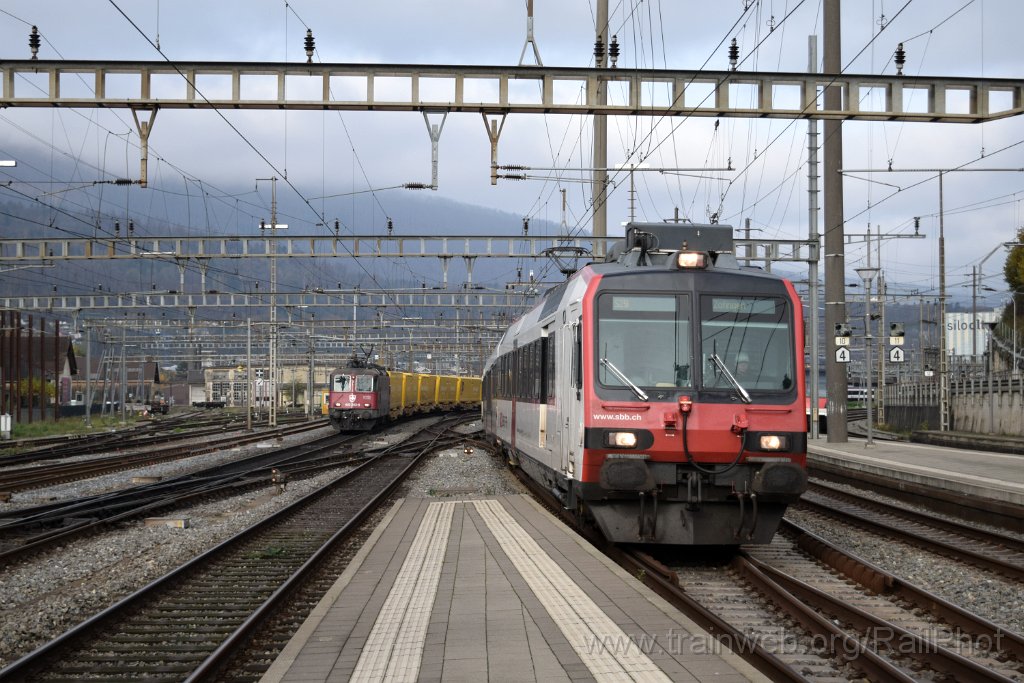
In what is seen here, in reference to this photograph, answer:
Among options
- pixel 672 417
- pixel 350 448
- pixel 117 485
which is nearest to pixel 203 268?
pixel 350 448

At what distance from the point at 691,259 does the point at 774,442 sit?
2.10 metres

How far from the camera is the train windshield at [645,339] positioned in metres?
10.8

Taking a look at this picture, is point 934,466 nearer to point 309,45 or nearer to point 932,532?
point 932,532

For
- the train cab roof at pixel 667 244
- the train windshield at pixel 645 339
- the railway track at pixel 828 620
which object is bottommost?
the railway track at pixel 828 620

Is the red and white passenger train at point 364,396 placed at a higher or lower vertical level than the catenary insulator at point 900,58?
lower

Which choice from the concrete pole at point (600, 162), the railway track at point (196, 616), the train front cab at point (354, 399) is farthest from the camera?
the train front cab at point (354, 399)

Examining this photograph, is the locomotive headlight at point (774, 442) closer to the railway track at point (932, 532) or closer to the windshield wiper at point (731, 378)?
the windshield wiper at point (731, 378)

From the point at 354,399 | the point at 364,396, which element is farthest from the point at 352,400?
the point at 364,396

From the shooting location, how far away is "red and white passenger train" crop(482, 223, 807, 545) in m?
10.5

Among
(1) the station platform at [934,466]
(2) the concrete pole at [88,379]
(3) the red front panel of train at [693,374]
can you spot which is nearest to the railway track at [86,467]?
(2) the concrete pole at [88,379]

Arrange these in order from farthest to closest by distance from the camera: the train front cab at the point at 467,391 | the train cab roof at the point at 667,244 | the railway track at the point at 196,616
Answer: the train front cab at the point at 467,391
the train cab roof at the point at 667,244
the railway track at the point at 196,616

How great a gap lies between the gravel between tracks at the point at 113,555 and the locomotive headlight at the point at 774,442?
21.2ft

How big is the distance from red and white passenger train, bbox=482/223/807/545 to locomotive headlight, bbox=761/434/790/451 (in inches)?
0.5

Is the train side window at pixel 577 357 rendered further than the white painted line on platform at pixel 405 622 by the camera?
Yes
